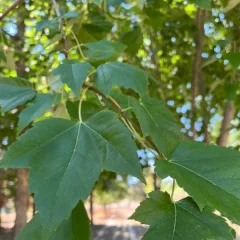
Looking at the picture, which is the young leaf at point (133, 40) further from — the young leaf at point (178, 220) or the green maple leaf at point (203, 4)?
the young leaf at point (178, 220)

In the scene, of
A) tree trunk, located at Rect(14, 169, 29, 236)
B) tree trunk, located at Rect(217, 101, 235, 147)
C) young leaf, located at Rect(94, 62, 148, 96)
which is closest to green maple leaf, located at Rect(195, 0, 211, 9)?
young leaf, located at Rect(94, 62, 148, 96)

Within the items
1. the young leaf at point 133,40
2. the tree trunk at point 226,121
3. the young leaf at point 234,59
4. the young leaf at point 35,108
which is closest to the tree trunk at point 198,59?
the tree trunk at point 226,121

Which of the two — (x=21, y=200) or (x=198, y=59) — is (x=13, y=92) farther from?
(x=21, y=200)

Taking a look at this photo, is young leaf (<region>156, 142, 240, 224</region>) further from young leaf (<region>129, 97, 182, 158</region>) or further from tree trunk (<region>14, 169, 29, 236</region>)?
tree trunk (<region>14, 169, 29, 236</region>)

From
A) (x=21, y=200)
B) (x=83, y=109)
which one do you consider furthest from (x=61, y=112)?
(x=21, y=200)

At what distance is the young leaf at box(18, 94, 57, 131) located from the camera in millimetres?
525

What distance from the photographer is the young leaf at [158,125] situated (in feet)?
1.52

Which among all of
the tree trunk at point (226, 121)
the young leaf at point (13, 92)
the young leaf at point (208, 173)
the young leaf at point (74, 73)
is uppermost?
the young leaf at point (74, 73)

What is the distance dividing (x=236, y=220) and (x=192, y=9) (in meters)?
1.49

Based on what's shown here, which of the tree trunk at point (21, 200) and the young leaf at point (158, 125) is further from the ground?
the young leaf at point (158, 125)

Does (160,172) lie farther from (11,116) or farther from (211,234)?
(11,116)

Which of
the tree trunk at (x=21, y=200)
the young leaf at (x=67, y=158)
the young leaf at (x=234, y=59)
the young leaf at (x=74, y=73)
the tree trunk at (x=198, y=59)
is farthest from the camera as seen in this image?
the tree trunk at (x=21, y=200)

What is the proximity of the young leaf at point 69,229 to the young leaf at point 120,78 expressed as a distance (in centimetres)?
14

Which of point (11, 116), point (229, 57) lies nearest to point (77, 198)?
point (229, 57)
